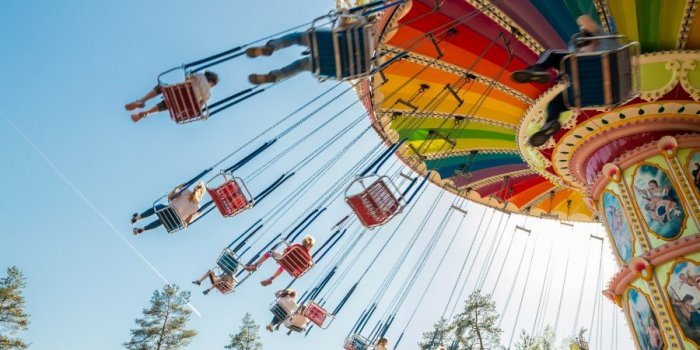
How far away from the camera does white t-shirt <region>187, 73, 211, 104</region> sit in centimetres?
503

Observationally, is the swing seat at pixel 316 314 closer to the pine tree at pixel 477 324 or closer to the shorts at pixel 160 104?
the shorts at pixel 160 104

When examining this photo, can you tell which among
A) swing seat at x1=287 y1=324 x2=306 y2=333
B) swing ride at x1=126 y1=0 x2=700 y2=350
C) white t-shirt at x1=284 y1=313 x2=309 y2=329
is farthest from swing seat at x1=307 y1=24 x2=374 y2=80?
swing seat at x1=287 y1=324 x2=306 y2=333

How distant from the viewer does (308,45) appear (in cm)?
439

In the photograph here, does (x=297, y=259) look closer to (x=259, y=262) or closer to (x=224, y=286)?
(x=259, y=262)

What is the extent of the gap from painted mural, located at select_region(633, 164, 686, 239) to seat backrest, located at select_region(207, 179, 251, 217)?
183 inches

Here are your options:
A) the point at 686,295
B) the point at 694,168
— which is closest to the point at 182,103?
the point at 686,295

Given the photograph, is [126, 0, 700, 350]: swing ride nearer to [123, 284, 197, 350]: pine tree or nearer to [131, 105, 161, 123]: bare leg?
[131, 105, 161, 123]: bare leg

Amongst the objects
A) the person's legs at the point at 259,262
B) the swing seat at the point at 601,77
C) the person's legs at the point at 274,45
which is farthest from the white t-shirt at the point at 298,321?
the swing seat at the point at 601,77

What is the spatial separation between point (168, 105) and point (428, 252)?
6.44 meters

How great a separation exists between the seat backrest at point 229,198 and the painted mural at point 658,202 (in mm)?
4636

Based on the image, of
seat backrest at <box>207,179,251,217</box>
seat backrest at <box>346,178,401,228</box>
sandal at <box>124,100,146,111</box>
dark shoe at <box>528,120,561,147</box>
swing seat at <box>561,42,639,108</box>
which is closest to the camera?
swing seat at <box>561,42,639,108</box>

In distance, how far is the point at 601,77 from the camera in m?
3.95

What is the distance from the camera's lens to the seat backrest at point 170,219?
671 cm

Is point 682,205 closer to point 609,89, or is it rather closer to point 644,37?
point 644,37
